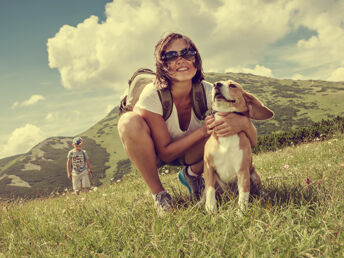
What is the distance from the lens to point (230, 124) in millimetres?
2600

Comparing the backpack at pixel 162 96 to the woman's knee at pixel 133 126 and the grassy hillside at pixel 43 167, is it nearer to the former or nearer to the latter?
the woman's knee at pixel 133 126

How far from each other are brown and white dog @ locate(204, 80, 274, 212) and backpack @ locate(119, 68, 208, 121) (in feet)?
2.11

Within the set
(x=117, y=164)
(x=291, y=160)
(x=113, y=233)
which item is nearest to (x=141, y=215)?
(x=113, y=233)

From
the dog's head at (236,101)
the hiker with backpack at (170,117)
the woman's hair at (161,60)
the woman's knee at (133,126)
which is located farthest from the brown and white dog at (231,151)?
the woman's knee at (133,126)

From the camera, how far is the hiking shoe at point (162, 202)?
284cm

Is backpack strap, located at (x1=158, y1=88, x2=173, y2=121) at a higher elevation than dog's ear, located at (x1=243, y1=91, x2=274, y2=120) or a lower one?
higher

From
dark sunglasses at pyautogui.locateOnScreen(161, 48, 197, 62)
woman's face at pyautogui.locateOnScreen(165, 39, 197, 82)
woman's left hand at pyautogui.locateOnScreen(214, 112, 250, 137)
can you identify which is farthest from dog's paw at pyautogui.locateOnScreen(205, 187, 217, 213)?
dark sunglasses at pyautogui.locateOnScreen(161, 48, 197, 62)

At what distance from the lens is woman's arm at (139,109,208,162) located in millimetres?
3160

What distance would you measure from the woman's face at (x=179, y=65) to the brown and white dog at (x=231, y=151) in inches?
25.1

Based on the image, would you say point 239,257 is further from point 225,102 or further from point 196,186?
point 196,186

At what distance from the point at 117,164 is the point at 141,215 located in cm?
14275

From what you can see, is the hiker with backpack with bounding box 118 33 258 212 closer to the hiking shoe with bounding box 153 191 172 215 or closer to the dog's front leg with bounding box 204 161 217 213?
the hiking shoe with bounding box 153 191 172 215

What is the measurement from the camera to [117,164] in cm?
14075

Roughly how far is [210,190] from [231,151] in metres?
0.46
